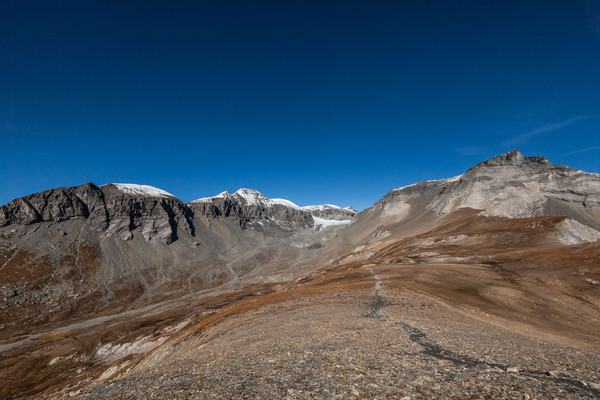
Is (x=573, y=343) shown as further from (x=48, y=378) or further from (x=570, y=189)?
(x=570, y=189)

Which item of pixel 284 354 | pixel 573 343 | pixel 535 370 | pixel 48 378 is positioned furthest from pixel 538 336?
pixel 48 378

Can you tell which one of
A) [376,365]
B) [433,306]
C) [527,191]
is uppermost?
[527,191]

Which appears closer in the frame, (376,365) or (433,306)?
(376,365)

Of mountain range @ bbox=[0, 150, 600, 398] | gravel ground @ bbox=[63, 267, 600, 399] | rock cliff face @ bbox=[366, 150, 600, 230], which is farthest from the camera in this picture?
rock cliff face @ bbox=[366, 150, 600, 230]

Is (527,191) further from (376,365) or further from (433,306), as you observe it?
(376,365)

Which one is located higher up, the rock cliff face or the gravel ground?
the rock cliff face

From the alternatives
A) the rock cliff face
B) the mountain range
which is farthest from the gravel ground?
the rock cliff face

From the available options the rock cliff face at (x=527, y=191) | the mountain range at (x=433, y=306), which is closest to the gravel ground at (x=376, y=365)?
the mountain range at (x=433, y=306)

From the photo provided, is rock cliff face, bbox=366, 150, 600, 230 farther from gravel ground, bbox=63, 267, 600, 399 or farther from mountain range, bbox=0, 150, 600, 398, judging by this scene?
gravel ground, bbox=63, 267, 600, 399

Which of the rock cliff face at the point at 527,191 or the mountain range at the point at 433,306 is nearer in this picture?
the mountain range at the point at 433,306

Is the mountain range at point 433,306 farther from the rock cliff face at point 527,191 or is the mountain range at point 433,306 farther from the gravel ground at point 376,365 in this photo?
the rock cliff face at point 527,191

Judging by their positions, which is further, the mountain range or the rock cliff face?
the rock cliff face

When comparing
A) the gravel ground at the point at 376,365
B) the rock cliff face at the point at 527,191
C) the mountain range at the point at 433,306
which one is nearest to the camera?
the gravel ground at the point at 376,365

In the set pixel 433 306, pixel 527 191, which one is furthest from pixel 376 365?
pixel 527 191
